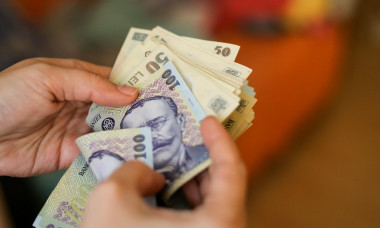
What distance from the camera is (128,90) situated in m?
0.98

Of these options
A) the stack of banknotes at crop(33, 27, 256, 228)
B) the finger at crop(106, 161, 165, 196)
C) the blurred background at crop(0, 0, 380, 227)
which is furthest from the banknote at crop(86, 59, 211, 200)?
the blurred background at crop(0, 0, 380, 227)

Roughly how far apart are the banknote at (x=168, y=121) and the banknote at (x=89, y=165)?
0.14ft

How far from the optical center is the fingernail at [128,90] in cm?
97

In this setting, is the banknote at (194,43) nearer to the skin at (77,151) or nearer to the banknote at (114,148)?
the skin at (77,151)

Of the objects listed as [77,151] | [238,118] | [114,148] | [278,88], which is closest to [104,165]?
[114,148]

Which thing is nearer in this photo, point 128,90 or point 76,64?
point 128,90

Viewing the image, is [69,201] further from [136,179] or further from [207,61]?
[207,61]

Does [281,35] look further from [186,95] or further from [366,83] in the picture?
[186,95]

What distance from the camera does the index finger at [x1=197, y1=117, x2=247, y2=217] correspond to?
24.8 inches

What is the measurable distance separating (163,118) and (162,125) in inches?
0.8

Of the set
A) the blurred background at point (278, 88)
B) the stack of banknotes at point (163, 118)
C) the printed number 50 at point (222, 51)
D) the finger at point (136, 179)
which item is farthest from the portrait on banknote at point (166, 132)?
the blurred background at point (278, 88)

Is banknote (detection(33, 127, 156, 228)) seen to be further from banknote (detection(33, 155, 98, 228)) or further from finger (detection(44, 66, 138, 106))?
finger (detection(44, 66, 138, 106))

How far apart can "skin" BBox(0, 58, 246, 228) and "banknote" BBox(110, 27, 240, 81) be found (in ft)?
0.28

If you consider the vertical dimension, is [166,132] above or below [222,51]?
below
